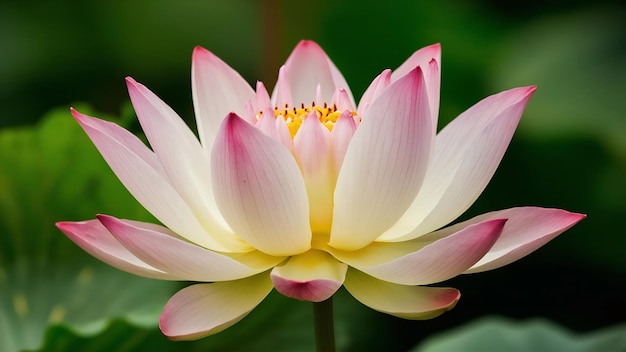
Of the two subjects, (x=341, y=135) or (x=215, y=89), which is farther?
(x=215, y=89)

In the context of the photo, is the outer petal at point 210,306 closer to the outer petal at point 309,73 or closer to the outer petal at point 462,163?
the outer petal at point 462,163

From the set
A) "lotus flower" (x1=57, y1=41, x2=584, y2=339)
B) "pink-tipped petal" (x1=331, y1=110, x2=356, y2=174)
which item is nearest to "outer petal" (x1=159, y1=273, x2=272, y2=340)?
"lotus flower" (x1=57, y1=41, x2=584, y2=339)

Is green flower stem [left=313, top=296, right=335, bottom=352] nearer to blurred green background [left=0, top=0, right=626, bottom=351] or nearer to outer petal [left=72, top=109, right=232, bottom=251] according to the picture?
outer petal [left=72, top=109, right=232, bottom=251]

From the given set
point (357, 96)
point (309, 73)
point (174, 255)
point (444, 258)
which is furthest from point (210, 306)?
point (357, 96)

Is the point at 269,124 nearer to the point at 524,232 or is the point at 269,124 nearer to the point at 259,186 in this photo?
the point at 259,186

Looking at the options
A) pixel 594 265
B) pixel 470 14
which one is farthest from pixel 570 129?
pixel 470 14

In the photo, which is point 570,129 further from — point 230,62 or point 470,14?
point 230,62
